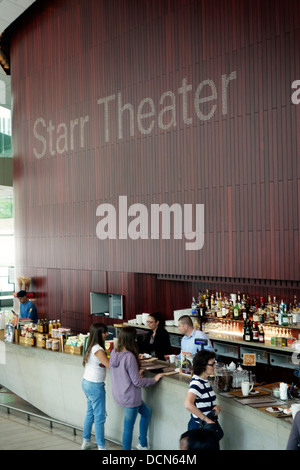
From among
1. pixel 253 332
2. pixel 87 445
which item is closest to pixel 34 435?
pixel 87 445

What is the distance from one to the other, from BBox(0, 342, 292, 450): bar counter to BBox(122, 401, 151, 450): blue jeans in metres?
0.09

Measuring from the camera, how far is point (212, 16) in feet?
22.1

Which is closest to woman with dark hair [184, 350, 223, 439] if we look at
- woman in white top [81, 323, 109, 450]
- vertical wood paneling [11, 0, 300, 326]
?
woman in white top [81, 323, 109, 450]

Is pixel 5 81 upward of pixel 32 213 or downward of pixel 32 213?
upward

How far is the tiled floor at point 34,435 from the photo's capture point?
530cm

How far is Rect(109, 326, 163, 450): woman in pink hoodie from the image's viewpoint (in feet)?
15.0

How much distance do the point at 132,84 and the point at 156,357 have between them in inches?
162

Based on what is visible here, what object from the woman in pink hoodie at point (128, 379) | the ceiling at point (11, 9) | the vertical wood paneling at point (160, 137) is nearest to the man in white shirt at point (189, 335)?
the woman in pink hoodie at point (128, 379)

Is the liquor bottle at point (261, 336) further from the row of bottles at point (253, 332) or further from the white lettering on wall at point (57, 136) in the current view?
the white lettering on wall at point (57, 136)

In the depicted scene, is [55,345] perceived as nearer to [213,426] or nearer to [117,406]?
[117,406]

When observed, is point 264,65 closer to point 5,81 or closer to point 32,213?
point 32,213

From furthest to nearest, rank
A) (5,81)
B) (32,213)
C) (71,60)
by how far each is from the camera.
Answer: (5,81)
(32,213)
(71,60)

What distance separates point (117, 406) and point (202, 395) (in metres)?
1.61

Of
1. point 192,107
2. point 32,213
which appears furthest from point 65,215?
point 192,107
